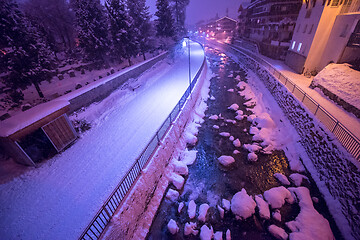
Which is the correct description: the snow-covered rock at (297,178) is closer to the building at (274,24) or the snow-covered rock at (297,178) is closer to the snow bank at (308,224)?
the snow bank at (308,224)

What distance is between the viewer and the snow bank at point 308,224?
6340 mm

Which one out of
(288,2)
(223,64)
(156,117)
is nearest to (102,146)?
(156,117)

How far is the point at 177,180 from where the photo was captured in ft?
28.7

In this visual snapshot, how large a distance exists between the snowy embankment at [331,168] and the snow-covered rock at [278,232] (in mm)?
2463

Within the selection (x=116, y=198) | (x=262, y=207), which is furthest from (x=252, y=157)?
(x=116, y=198)

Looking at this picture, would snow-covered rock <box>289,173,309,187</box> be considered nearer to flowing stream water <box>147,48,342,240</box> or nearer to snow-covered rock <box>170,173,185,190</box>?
flowing stream water <box>147,48,342,240</box>

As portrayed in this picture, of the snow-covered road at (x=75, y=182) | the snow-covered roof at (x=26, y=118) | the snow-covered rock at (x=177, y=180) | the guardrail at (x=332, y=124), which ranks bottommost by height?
the snow-covered rock at (x=177, y=180)

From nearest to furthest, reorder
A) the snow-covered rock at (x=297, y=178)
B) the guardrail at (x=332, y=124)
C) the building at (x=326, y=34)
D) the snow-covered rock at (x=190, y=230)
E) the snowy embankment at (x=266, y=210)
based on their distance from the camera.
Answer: the snowy embankment at (x=266, y=210)
the snow-covered rock at (x=190, y=230)
the guardrail at (x=332, y=124)
the snow-covered rock at (x=297, y=178)
the building at (x=326, y=34)

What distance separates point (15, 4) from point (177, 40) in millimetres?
28597

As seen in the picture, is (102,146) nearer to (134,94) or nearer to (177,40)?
(134,94)

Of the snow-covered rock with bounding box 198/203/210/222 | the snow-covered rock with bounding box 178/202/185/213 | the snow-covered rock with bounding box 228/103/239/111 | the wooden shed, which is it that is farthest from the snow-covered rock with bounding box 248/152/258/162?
the wooden shed

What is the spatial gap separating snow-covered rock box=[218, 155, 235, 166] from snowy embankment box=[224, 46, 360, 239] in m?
4.46

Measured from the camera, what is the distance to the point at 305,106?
11016 mm

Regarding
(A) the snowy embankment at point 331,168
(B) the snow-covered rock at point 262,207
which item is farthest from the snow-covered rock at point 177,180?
(A) the snowy embankment at point 331,168
